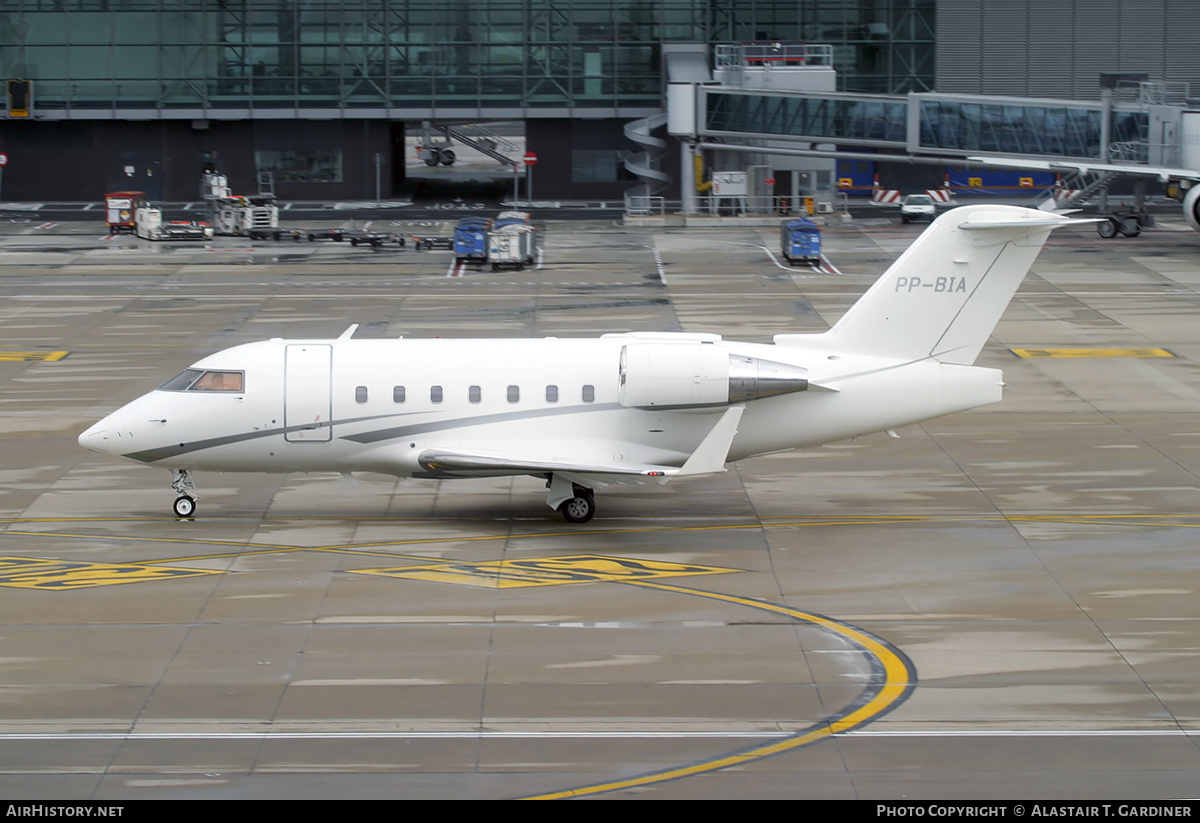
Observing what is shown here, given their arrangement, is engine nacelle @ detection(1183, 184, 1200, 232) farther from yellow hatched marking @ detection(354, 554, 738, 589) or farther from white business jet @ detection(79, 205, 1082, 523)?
yellow hatched marking @ detection(354, 554, 738, 589)

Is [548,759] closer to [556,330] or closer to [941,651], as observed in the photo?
[941,651]

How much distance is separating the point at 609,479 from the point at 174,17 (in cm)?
6859

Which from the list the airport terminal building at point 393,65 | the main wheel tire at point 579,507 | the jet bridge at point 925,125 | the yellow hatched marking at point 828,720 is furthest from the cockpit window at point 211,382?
the airport terminal building at point 393,65

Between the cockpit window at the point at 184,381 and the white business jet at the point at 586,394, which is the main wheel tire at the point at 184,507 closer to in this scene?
the white business jet at the point at 586,394

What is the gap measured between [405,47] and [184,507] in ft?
208

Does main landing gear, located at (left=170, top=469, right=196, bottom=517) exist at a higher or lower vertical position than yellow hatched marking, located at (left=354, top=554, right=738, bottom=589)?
higher

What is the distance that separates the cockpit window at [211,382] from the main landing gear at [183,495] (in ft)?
5.54

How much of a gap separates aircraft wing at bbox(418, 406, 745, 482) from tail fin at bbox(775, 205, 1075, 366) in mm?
3305

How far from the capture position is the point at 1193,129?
6631 cm

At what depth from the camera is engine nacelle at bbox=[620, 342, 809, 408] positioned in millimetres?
25812

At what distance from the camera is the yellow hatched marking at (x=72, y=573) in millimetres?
23531

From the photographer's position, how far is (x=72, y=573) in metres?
24.1

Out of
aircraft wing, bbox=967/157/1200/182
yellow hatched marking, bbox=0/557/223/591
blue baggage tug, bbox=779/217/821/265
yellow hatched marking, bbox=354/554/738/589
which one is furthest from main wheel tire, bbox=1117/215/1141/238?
yellow hatched marking, bbox=0/557/223/591

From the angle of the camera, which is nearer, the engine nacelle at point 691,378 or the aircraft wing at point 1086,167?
the engine nacelle at point 691,378
